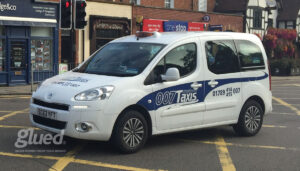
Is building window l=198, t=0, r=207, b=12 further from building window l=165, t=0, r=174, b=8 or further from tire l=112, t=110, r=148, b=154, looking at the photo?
tire l=112, t=110, r=148, b=154

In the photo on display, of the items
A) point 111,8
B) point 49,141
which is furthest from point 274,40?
point 49,141

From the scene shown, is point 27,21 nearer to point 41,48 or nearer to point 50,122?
point 41,48

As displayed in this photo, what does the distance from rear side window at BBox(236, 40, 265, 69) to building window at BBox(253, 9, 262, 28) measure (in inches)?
1302

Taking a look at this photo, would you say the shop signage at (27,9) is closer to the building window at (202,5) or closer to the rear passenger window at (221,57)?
the rear passenger window at (221,57)

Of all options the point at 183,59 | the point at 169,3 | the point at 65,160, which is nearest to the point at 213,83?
the point at 183,59

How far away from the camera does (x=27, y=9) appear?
70.9ft

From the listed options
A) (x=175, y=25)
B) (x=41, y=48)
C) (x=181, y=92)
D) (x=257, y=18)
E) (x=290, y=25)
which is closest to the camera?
(x=181, y=92)

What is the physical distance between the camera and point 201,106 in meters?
7.62

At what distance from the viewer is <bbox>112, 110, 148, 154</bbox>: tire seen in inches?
259

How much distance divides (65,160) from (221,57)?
11.1 ft

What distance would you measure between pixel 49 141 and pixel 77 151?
0.81m

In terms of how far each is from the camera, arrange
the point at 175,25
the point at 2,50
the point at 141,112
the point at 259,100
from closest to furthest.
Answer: the point at 141,112
the point at 259,100
the point at 2,50
the point at 175,25

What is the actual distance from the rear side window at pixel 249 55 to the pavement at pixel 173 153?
4.40 feet

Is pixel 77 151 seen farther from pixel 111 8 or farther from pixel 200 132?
pixel 111 8
